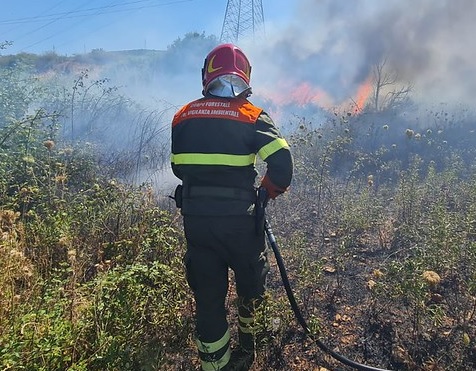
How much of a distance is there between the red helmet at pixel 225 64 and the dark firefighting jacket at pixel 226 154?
7.9 inches

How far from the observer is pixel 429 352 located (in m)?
2.56

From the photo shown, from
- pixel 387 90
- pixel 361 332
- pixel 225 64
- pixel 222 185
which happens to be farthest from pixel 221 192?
pixel 387 90

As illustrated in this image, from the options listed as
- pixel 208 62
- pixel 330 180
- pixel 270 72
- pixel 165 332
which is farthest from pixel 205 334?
pixel 270 72

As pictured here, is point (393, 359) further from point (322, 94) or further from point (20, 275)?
point (322, 94)

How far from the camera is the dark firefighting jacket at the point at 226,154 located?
2373 mm

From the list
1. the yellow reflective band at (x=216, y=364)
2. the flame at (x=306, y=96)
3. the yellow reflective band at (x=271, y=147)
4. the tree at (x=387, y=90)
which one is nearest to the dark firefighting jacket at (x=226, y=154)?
the yellow reflective band at (x=271, y=147)

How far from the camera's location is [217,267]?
2529mm

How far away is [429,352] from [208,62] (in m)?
2.67

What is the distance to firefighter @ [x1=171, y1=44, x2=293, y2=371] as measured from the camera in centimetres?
239

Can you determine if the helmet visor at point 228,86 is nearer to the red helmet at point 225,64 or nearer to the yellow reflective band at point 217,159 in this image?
the red helmet at point 225,64

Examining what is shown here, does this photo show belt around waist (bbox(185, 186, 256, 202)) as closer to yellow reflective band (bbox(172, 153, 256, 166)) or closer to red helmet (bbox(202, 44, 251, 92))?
yellow reflective band (bbox(172, 153, 256, 166))

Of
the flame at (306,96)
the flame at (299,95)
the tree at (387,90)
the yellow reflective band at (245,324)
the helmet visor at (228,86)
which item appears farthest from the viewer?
the flame at (299,95)

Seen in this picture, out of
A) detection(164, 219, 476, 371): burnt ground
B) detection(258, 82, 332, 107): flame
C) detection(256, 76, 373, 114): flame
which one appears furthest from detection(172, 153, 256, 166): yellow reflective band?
detection(258, 82, 332, 107): flame

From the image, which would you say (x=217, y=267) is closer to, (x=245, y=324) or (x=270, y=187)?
(x=245, y=324)
